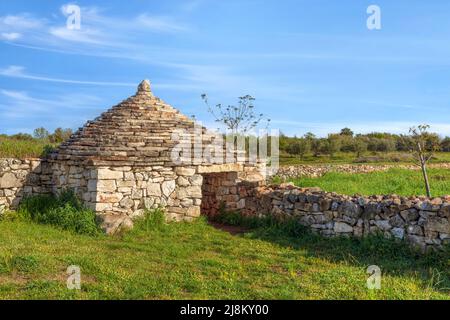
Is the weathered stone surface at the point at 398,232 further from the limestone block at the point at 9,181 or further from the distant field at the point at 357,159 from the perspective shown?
the distant field at the point at 357,159

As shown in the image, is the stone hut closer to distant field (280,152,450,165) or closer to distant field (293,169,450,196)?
distant field (293,169,450,196)

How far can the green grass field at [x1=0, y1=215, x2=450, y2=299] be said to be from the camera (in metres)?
5.90

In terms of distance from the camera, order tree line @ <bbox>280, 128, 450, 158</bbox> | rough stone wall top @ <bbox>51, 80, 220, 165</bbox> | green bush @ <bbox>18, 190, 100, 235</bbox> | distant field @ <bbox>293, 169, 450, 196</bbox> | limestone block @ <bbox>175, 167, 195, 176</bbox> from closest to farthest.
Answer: green bush @ <bbox>18, 190, 100, 235</bbox>, rough stone wall top @ <bbox>51, 80, 220, 165</bbox>, limestone block @ <bbox>175, 167, 195, 176</bbox>, distant field @ <bbox>293, 169, 450, 196</bbox>, tree line @ <bbox>280, 128, 450, 158</bbox>

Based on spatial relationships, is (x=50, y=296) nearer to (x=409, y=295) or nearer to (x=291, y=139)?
(x=409, y=295)

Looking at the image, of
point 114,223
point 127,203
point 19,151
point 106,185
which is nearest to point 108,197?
point 106,185

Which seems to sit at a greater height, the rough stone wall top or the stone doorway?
the rough stone wall top

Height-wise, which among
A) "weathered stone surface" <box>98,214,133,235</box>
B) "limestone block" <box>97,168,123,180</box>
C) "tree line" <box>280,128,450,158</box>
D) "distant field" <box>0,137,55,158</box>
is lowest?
"weathered stone surface" <box>98,214,133,235</box>

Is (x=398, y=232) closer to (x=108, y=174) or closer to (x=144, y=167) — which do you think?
(x=144, y=167)

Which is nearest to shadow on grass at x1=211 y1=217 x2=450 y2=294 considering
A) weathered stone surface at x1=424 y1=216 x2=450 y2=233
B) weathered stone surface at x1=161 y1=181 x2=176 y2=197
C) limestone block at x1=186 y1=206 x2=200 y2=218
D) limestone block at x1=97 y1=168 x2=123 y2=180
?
weathered stone surface at x1=424 y1=216 x2=450 y2=233

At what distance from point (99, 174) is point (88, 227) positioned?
3.97 ft

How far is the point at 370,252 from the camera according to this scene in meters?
8.21

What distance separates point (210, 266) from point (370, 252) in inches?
117
